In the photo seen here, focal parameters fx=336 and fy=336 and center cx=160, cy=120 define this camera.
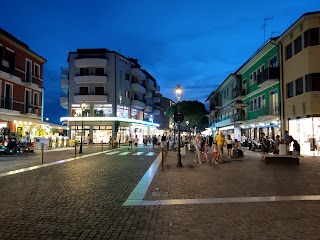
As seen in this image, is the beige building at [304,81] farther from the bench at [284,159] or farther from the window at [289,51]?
the bench at [284,159]

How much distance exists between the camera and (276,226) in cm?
612

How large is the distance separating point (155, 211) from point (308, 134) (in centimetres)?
1862

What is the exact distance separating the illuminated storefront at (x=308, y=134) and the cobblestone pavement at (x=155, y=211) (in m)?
11.6

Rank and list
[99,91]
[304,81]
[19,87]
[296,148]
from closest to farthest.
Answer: [296,148] < [304,81] < [19,87] < [99,91]

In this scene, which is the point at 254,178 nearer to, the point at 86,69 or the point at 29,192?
Answer: the point at 29,192

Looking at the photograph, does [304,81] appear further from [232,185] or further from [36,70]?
[36,70]

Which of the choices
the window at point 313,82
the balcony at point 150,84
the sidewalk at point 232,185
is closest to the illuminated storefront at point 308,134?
the window at point 313,82

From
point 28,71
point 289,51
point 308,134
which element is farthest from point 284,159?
point 28,71

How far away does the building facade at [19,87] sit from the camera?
92.1ft

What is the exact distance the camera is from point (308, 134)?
75.4 ft

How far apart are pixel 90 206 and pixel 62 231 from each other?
2.02 metres

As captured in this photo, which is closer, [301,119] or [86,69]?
[301,119]

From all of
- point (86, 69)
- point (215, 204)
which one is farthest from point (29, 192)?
point (86, 69)

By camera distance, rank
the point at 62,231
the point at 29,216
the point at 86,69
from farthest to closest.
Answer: the point at 86,69, the point at 29,216, the point at 62,231
